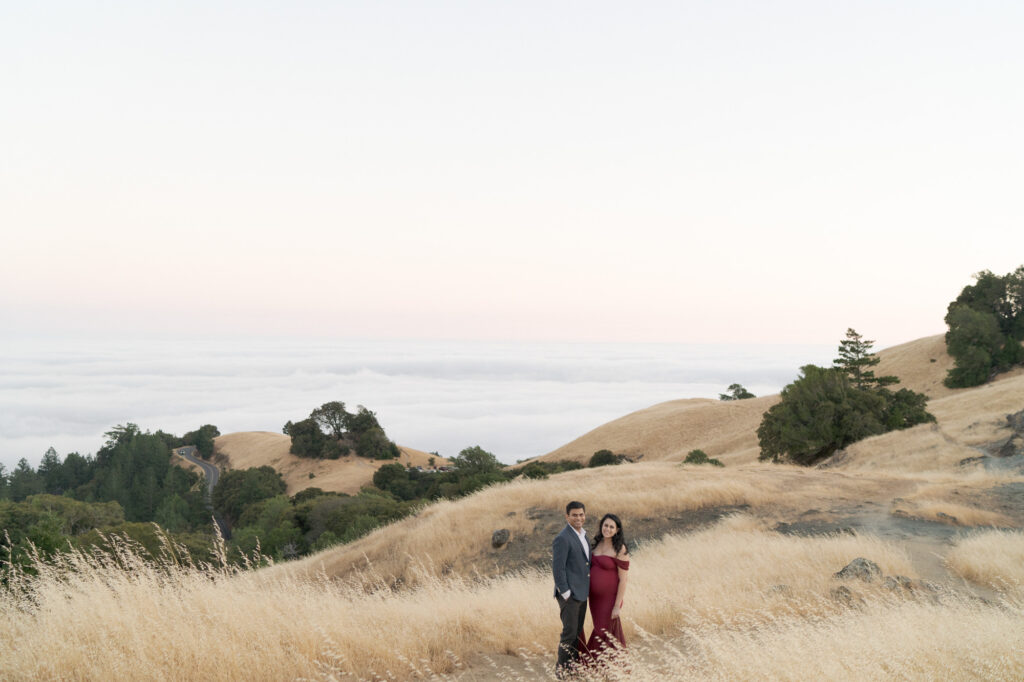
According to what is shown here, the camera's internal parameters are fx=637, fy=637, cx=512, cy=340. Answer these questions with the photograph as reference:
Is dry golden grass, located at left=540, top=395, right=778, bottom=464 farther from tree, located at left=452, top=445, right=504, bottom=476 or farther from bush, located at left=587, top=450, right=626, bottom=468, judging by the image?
tree, located at left=452, top=445, right=504, bottom=476

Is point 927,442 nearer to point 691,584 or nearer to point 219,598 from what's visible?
point 691,584

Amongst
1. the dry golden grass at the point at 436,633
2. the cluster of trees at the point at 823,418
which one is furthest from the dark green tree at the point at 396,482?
the dry golden grass at the point at 436,633

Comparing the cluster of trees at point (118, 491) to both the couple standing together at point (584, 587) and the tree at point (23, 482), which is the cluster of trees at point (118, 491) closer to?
the tree at point (23, 482)

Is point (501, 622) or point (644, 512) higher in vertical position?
point (501, 622)

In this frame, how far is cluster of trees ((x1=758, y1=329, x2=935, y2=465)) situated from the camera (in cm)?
3369

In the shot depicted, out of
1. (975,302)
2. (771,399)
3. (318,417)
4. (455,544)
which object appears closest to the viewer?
(455,544)

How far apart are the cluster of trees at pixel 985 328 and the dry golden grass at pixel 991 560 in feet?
178

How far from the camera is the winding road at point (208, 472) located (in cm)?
7831

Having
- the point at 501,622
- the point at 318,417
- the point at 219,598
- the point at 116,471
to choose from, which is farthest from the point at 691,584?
the point at 116,471

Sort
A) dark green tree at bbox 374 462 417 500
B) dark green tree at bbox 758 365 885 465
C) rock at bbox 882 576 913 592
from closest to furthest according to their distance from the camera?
1. rock at bbox 882 576 913 592
2. dark green tree at bbox 758 365 885 465
3. dark green tree at bbox 374 462 417 500

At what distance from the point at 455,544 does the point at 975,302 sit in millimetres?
70039

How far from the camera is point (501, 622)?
8023 mm

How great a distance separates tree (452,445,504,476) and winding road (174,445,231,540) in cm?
3450

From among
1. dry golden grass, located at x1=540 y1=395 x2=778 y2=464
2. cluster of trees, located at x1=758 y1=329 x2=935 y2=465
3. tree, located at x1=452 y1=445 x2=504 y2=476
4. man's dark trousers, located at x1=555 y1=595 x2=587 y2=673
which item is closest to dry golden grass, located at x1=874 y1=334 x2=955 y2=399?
dry golden grass, located at x1=540 y1=395 x2=778 y2=464
